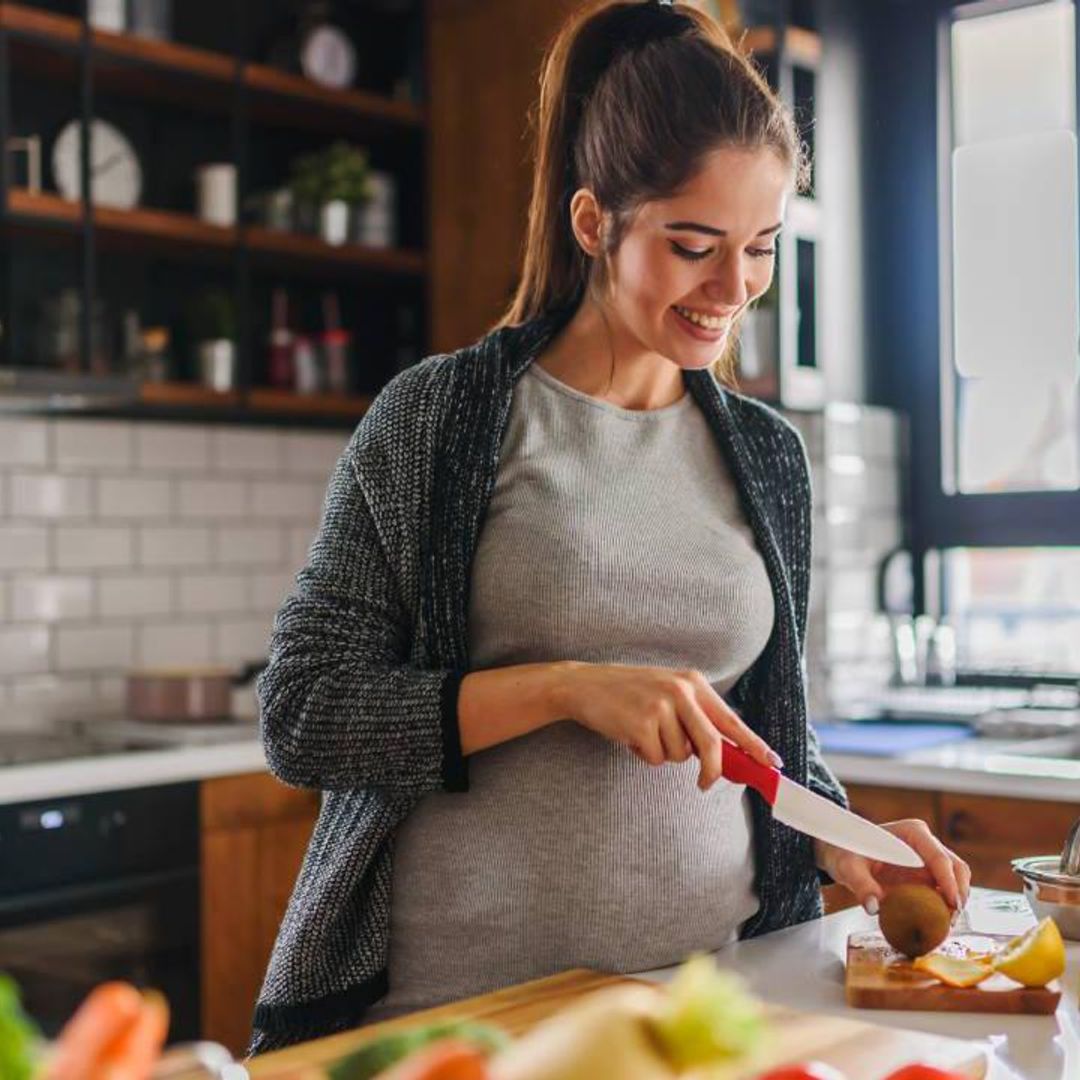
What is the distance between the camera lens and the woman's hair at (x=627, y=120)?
60.6 inches

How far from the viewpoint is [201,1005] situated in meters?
3.27

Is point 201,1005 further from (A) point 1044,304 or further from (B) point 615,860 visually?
(A) point 1044,304

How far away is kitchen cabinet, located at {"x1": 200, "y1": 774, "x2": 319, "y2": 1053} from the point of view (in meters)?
3.28

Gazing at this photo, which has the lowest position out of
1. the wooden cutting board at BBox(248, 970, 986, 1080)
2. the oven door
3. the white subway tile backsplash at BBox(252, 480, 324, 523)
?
the oven door

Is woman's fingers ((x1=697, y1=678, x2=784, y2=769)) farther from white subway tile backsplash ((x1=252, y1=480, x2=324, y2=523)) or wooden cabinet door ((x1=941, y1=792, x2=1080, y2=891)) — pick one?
white subway tile backsplash ((x1=252, y1=480, x2=324, y2=523))

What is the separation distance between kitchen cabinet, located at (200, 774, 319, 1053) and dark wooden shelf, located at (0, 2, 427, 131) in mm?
1556

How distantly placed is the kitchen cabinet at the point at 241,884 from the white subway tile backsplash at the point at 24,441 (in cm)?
85

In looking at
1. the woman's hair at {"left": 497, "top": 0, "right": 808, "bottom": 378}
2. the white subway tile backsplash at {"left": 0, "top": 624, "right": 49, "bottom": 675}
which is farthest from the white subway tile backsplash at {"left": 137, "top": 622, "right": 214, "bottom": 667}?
the woman's hair at {"left": 497, "top": 0, "right": 808, "bottom": 378}

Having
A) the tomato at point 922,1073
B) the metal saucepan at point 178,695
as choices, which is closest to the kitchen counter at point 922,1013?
the tomato at point 922,1073

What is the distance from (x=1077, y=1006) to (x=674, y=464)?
62cm

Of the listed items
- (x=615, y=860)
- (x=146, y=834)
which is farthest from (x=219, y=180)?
(x=615, y=860)

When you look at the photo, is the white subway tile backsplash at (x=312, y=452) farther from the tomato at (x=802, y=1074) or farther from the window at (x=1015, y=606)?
the tomato at (x=802, y=1074)

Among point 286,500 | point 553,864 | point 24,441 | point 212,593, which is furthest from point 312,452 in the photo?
point 553,864

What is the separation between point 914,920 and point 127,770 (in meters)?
2.00
